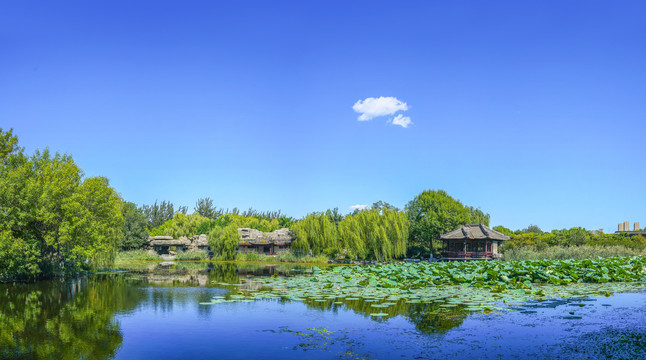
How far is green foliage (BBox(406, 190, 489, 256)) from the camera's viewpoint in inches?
1748

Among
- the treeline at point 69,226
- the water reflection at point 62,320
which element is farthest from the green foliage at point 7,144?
the water reflection at point 62,320

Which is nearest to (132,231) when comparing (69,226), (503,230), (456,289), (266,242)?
(266,242)

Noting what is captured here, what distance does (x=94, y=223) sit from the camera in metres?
22.6

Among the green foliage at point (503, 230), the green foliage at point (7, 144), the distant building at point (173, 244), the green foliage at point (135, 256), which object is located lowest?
the green foliage at point (135, 256)

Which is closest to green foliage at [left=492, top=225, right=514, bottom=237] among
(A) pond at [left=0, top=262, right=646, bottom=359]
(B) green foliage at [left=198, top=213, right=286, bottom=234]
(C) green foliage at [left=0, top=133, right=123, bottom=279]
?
(B) green foliage at [left=198, top=213, right=286, bottom=234]

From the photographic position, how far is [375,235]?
1483 inches

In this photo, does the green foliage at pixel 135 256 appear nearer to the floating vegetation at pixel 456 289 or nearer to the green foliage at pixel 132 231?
the green foliage at pixel 132 231

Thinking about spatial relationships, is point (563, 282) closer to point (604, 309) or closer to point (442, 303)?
point (604, 309)

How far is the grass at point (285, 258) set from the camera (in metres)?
39.5

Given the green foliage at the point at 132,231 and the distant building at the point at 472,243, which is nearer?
the distant building at the point at 472,243

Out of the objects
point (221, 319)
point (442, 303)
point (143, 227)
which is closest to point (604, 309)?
point (442, 303)

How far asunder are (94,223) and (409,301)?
17281 millimetres

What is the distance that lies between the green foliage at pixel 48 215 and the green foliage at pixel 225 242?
60.1 feet

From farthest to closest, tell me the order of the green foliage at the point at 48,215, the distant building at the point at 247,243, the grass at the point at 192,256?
the distant building at the point at 247,243 → the grass at the point at 192,256 → the green foliage at the point at 48,215
